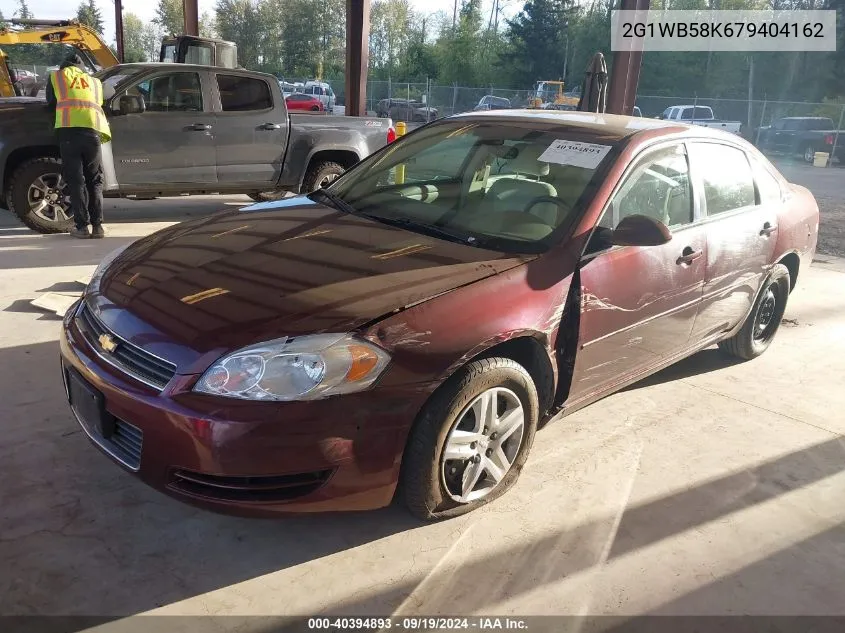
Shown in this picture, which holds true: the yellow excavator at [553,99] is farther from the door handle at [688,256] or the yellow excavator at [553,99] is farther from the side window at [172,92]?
the door handle at [688,256]

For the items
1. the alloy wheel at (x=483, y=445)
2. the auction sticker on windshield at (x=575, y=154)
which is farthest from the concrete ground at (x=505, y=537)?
the auction sticker on windshield at (x=575, y=154)

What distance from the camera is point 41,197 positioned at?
6.94 metres

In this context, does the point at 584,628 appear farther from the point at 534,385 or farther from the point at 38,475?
the point at 38,475

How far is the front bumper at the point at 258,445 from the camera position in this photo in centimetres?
220

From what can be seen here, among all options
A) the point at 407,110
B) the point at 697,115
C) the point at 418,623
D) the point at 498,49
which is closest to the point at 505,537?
the point at 418,623

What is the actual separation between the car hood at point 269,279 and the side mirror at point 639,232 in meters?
0.46

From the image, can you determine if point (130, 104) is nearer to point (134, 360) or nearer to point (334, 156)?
point (334, 156)

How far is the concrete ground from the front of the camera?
2344 millimetres

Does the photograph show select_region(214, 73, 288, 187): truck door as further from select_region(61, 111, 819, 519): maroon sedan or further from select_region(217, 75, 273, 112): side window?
select_region(61, 111, 819, 519): maroon sedan

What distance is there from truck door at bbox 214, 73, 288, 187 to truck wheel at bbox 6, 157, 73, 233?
1688mm

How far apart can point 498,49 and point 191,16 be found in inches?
1809

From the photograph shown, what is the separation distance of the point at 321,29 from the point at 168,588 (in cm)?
6775

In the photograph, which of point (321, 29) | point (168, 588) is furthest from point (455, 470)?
point (321, 29)

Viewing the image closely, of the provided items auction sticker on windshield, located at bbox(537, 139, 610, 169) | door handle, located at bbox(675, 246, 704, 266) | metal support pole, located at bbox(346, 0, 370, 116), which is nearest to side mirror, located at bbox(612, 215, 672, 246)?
auction sticker on windshield, located at bbox(537, 139, 610, 169)
